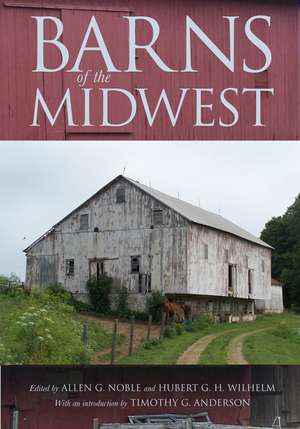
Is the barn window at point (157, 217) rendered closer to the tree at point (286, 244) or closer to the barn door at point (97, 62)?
the barn door at point (97, 62)

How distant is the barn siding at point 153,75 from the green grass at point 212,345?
4.53 feet

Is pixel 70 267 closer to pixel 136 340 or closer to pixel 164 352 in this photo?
pixel 136 340

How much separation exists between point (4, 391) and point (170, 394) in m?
1.19

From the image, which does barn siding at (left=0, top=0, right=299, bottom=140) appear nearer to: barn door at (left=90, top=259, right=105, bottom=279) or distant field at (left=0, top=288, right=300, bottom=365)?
barn door at (left=90, top=259, right=105, bottom=279)

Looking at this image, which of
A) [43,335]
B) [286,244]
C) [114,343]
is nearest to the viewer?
[43,335]

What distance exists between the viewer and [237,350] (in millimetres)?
4055

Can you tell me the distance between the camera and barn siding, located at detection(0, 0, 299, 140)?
4266 millimetres

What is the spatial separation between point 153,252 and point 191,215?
15.7 inches

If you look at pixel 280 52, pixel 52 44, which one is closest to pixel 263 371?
pixel 280 52

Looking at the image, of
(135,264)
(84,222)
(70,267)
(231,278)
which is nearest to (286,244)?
(231,278)

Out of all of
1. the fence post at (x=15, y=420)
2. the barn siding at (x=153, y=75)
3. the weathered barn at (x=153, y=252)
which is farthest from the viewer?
the barn siding at (x=153, y=75)

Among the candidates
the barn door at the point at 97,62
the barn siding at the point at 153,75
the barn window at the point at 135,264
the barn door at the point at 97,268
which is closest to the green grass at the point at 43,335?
the barn door at the point at 97,268

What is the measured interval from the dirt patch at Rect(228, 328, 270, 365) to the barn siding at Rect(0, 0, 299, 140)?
4.84ft

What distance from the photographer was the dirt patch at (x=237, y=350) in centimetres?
405
